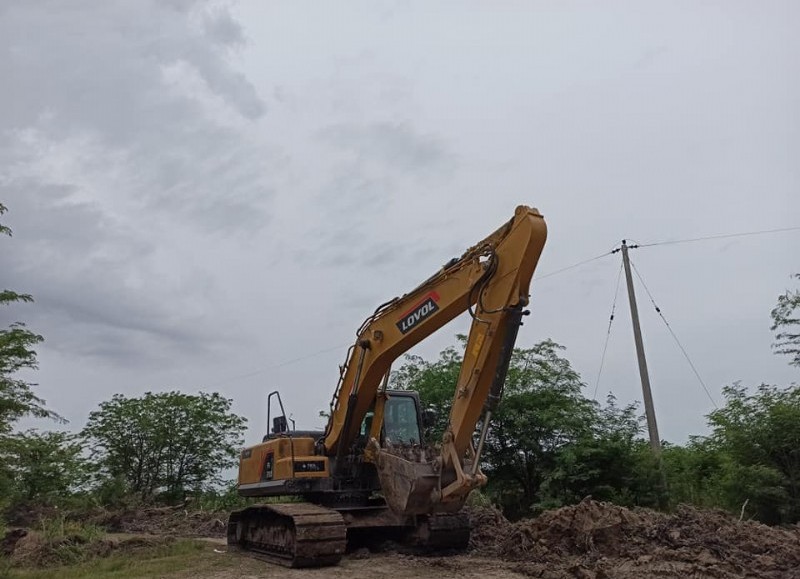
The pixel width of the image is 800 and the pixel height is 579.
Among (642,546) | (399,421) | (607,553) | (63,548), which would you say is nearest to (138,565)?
(63,548)

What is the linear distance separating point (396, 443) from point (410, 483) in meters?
1.84

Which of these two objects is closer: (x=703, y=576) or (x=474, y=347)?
(x=703, y=576)

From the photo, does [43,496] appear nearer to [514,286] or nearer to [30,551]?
[30,551]

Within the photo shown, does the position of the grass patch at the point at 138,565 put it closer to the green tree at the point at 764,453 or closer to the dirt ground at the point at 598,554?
the dirt ground at the point at 598,554

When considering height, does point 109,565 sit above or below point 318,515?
below

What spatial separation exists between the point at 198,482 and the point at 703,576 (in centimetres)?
2097

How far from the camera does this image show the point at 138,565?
10.5 metres

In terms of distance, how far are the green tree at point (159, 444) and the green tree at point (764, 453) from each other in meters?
18.0

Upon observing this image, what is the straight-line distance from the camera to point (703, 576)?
714 cm

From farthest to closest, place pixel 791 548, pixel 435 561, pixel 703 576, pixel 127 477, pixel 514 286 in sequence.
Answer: pixel 127 477, pixel 435 561, pixel 514 286, pixel 791 548, pixel 703 576

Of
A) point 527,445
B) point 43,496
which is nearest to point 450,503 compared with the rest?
point 527,445

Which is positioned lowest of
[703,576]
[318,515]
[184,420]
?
[703,576]

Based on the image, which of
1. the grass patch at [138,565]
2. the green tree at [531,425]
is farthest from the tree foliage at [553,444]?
the grass patch at [138,565]

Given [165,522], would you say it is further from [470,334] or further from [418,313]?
[470,334]
